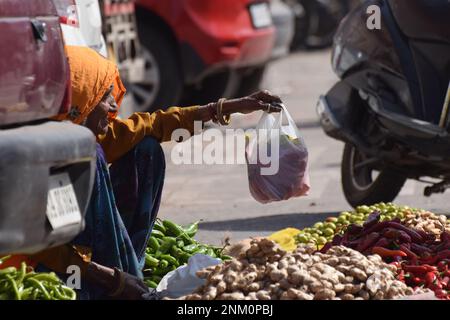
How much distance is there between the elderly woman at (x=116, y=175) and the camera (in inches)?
231

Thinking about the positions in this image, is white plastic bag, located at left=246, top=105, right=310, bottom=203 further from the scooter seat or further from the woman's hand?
the scooter seat

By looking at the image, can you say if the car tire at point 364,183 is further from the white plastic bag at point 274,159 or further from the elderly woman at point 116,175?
the elderly woman at point 116,175

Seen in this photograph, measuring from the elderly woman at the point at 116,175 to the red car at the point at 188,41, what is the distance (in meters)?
7.46

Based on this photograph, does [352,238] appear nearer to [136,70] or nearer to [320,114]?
[320,114]

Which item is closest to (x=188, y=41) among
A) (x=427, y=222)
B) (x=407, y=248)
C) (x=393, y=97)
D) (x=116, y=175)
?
(x=393, y=97)

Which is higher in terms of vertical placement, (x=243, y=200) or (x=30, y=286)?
(x=30, y=286)

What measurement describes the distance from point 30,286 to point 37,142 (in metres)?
0.73

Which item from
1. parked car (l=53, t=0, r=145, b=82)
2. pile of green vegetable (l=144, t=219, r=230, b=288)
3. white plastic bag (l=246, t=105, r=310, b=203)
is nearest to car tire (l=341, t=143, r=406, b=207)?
pile of green vegetable (l=144, t=219, r=230, b=288)

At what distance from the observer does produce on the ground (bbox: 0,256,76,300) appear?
5453 mm

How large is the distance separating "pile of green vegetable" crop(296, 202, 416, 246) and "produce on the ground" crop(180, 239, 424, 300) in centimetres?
129

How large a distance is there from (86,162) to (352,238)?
1.79 meters

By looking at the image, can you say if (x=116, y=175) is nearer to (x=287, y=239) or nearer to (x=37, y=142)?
(x=37, y=142)

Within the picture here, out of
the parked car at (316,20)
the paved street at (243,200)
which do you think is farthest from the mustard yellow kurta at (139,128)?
the parked car at (316,20)

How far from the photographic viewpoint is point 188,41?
1379 centimetres
